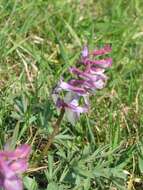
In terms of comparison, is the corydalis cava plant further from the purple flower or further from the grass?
the purple flower

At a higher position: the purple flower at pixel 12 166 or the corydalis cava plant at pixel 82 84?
the corydalis cava plant at pixel 82 84

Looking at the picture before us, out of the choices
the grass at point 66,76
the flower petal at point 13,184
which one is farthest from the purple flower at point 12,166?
the grass at point 66,76

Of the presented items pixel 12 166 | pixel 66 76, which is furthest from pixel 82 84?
pixel 66 76

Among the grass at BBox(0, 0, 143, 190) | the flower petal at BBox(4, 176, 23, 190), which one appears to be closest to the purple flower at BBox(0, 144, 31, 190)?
the flower petal at BBox(4, 176, 23, 190)

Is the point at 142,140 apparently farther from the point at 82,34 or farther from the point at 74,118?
the point at 82,34

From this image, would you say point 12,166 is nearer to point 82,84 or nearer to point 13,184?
point 13,184

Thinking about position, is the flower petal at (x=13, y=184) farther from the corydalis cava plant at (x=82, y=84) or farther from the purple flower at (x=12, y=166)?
the corydalis cava plant at (x=82, y=84)

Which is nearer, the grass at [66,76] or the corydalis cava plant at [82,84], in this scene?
the corydalis cava plant at [82,84]
